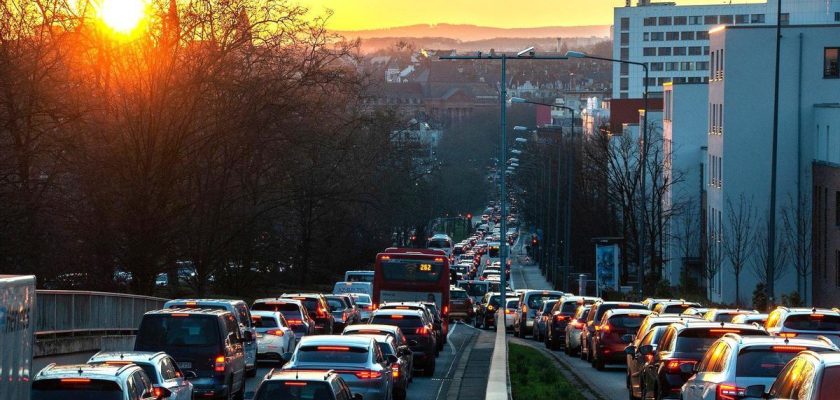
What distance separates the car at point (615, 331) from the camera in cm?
3472

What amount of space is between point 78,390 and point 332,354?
7215 millimetres

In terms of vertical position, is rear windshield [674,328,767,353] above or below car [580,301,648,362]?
above

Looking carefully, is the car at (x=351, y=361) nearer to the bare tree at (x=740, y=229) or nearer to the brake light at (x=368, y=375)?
the brake light at (x=368, y=375)

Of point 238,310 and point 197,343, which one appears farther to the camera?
point 238,310

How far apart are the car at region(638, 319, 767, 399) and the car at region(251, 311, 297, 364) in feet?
42.1

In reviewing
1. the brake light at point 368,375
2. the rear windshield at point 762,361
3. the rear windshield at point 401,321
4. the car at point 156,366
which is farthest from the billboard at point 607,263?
the rear windshield at point 762,361

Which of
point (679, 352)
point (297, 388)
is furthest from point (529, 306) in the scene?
point (297, 388)

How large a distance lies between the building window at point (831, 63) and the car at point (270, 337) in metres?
45.2

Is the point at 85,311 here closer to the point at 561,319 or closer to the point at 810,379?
the point at 561,319

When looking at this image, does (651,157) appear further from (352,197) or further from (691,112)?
(352,197)

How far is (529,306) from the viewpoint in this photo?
56.0 meters

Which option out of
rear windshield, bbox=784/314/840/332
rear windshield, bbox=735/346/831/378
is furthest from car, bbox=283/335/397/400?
rear windshield, bbox=735/346/831/378

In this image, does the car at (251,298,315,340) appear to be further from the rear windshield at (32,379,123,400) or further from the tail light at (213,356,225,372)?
the rear windshield at (32,379,123,400)

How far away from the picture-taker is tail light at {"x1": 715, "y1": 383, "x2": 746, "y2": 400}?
1694 cm
